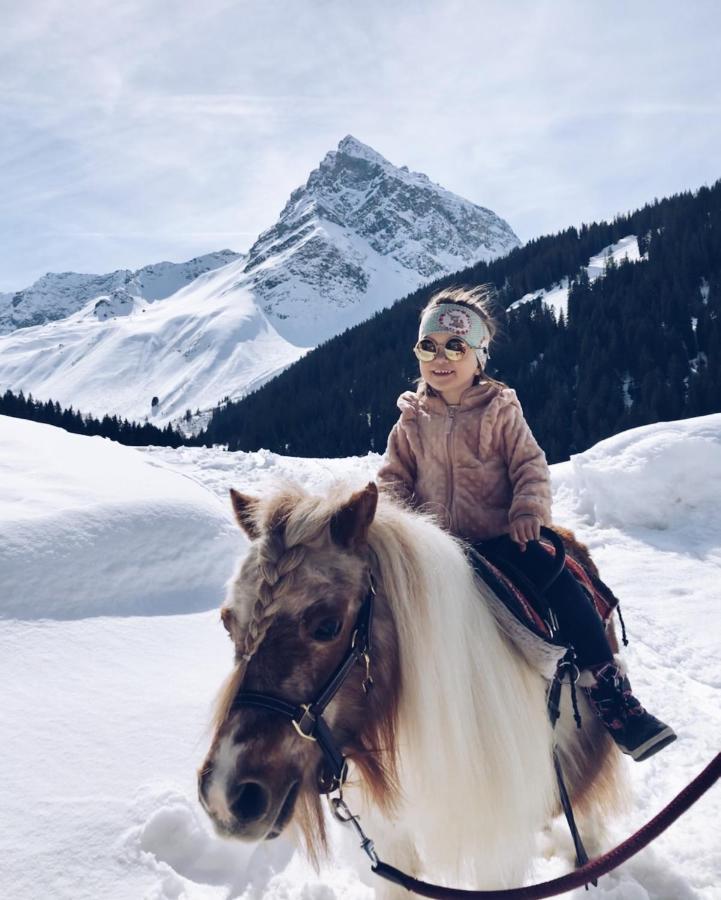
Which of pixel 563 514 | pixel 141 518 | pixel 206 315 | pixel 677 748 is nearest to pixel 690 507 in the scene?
pixel 563 514

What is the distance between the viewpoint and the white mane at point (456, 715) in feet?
6.02

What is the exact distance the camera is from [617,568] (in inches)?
291

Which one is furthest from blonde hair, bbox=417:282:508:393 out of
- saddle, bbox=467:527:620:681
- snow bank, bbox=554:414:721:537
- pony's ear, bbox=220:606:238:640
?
snow bank, bbox=554:414:721:537

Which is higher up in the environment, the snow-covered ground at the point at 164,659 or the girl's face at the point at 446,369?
the girl's face at the point at 446,369

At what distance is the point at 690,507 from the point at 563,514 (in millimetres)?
1935

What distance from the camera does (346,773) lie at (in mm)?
1683

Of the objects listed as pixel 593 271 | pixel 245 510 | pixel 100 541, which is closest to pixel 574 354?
pixel 593 271

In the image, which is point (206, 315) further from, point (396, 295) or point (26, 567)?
point (26, 567)

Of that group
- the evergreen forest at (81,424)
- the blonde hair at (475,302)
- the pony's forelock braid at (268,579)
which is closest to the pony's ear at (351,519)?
the pony's forelock braid at (268,579)

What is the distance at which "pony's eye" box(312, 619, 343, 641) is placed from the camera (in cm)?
166

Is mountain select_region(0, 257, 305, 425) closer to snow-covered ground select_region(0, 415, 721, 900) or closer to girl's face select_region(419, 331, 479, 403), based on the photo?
snow-covered ground select_region(0, 415, 721, 900)

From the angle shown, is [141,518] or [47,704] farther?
[141,518]

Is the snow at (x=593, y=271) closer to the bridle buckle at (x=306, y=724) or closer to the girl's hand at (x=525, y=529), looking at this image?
the girl's hand at (x=525, y=529)

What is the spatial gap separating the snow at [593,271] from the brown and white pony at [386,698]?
5753 centimetres
